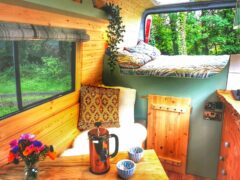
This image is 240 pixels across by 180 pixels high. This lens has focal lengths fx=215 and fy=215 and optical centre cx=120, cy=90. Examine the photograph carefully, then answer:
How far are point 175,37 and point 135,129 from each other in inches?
120

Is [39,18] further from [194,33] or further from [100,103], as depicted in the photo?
[194,33]

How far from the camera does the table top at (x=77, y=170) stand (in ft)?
4.00

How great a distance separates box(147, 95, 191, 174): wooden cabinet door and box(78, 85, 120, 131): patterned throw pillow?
0.45 m

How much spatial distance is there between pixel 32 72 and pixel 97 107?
0.76m

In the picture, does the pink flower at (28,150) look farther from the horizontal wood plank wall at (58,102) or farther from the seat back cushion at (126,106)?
the seat back cushion at (126,106)

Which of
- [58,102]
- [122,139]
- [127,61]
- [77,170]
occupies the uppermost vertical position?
[127,61]

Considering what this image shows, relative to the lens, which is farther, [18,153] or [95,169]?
[95,169]

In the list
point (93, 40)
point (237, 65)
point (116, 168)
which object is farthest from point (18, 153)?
point (237, 65)

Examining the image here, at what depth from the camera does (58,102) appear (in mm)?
2057

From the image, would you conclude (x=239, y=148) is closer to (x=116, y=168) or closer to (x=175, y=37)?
(x=116, y=168)

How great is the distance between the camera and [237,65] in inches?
84.9

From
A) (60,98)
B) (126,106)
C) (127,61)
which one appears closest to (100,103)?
(126,106)

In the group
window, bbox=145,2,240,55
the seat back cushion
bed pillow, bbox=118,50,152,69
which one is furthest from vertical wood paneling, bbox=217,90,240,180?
window, bbox=145,2,240,55

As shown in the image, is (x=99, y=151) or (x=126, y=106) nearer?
(x=99, y=151)
